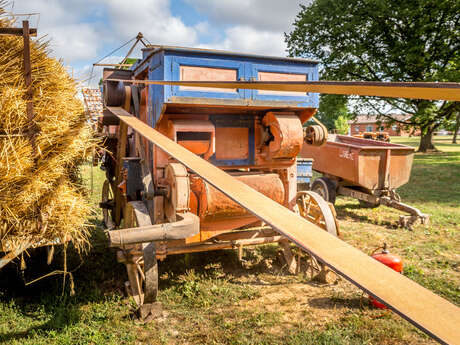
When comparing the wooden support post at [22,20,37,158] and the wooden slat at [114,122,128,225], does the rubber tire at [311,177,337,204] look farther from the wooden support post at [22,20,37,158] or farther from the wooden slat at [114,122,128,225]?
the wooden support post at [22,20,37,158]

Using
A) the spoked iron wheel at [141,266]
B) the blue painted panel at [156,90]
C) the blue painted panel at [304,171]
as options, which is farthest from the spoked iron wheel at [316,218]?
the blue painted panel at [156,90]

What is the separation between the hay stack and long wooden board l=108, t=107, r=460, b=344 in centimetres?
185

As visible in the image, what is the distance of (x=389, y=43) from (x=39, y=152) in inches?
784

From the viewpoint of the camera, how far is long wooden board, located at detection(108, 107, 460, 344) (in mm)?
726

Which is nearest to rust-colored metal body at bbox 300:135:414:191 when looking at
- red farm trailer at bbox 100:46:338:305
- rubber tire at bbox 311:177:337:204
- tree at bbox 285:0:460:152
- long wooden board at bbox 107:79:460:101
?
rubber tire at bbox 311:177:337:204

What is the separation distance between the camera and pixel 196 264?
4707 mm

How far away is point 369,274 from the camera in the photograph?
853 millimetres

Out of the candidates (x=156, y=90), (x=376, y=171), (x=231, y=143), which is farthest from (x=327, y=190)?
(x=156, y=90)

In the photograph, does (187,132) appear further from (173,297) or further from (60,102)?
(173,297)

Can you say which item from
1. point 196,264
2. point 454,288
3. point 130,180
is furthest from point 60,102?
point 454,288

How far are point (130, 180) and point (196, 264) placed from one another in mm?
1544

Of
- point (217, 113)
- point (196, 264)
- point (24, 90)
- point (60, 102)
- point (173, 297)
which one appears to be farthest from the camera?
point (196, 264)

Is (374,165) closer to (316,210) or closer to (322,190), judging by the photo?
(322,190)

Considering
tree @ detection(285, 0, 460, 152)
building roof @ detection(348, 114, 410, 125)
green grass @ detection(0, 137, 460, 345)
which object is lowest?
green grass @ detection(0, 137, 460, 345)
